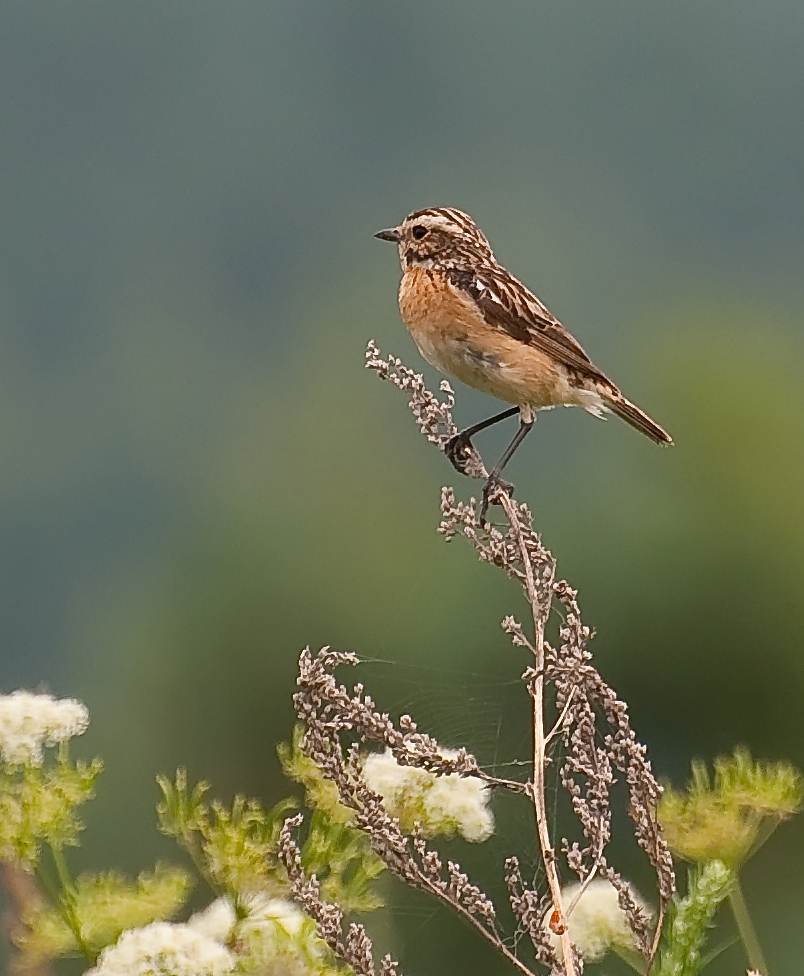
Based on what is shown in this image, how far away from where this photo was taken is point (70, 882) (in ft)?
8.62

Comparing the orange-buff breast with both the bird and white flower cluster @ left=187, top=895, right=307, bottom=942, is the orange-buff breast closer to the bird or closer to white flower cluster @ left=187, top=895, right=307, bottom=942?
the bird

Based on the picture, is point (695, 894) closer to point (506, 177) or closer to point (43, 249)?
point (43, 249)

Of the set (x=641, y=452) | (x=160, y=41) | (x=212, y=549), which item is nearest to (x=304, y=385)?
(x=212, y=549)

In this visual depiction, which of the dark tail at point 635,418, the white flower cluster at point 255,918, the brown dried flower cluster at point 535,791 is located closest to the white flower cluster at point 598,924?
the brown dried flower cluster at point 535,791

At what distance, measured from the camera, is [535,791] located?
7.27ft

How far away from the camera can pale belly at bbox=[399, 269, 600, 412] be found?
5332 mm

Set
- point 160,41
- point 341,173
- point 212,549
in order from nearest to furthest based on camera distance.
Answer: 1. point 212,549
2. point 341,173
3. point 160,41

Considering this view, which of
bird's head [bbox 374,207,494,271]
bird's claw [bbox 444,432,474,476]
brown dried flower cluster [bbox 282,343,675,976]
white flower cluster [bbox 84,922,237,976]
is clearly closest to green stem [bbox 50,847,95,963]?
white flower cluster [bbox 84,922,237,976]

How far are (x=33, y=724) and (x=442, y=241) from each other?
10.8 ft

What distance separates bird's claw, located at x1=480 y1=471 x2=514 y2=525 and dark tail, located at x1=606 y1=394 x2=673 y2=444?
1590 millimetres

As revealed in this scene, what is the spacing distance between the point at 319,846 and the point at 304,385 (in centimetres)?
7014

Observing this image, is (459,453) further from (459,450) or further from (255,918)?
(255,918)

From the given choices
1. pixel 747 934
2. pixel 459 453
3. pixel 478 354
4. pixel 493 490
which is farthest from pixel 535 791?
pixel 478 354

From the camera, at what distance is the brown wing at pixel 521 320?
5.48 meters
